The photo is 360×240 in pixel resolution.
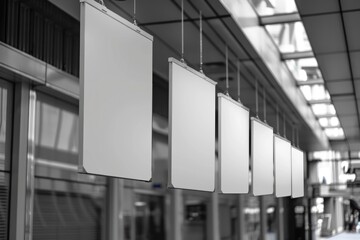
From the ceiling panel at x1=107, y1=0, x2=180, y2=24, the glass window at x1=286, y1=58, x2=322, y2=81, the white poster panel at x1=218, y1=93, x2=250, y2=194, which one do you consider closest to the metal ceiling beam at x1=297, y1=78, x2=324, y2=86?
the glass window at x1=286, y1=58, x2=322, y2=81

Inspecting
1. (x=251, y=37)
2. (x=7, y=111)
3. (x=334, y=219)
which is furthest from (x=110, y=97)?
(x=334, y=219)

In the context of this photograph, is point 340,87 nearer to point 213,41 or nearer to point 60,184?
point 213,41

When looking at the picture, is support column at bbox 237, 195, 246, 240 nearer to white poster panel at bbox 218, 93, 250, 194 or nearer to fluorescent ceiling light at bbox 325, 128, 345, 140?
fluorescent ceiling light at bbox 325, 128, 345, 140

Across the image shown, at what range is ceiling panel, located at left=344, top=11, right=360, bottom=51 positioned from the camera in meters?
11.0

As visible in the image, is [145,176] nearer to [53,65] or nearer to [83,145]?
[83,145]

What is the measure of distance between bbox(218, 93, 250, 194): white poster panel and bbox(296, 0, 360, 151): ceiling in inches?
85.7

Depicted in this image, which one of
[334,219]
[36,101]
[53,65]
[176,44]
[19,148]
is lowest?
[334,219]

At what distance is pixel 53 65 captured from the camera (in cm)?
1096

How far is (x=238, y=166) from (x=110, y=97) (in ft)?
15.4

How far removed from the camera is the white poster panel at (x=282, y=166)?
13.5m

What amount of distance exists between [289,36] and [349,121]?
966cm

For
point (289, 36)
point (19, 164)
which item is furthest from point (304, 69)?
point (19, 164)

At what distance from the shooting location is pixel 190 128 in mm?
7945

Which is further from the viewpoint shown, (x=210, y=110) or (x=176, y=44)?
(x=176, y=44)
